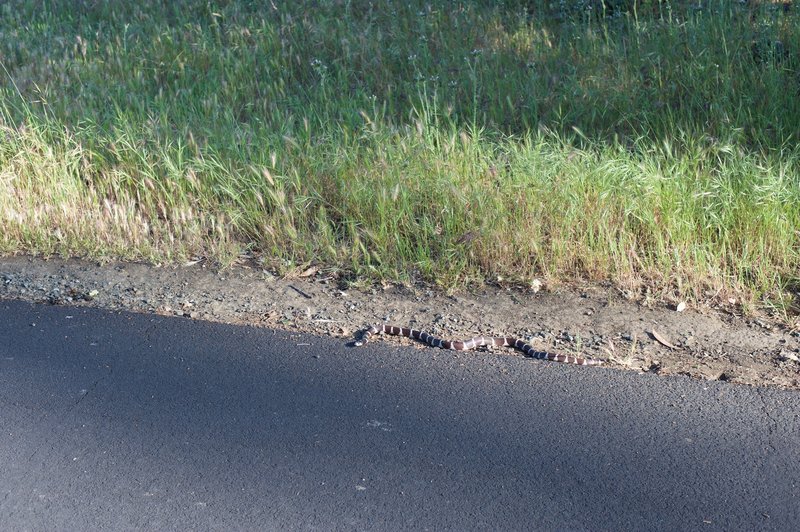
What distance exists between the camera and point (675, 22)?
874cm

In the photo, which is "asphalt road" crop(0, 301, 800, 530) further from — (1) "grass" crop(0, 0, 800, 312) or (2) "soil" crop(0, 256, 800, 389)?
(1) "grass" crop(0, 0, 800, 312)

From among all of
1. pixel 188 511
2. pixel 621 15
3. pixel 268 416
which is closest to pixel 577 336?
pixel 268 416

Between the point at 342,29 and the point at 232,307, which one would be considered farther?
the point at 342,29

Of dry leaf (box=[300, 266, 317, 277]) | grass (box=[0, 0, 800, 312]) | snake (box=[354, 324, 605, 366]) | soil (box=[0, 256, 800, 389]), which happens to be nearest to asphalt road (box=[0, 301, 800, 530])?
snake (box=[354, 324, 605, 366])

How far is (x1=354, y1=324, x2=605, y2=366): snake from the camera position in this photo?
4398 mm

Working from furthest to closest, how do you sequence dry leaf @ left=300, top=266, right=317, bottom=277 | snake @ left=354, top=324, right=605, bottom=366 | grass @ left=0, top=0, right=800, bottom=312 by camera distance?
dry leaf @ left=300, top=266, right=317, bottom=277 → grass @ left=0, top=0, right=800, bottom=312 → snake @ left=354, top=324, right=605, bottom=366

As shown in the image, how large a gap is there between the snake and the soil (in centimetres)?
6

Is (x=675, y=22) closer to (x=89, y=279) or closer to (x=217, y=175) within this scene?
(x=217, y=175)

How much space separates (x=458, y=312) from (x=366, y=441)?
151 cm

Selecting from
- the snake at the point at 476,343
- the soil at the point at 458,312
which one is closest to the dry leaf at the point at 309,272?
the soil at the point at 458,312

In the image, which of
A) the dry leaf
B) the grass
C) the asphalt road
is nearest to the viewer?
the asphalt road

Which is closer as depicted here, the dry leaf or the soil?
the soil

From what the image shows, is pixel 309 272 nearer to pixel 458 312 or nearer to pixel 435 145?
pixel 458 312

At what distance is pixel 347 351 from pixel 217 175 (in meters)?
2.49
